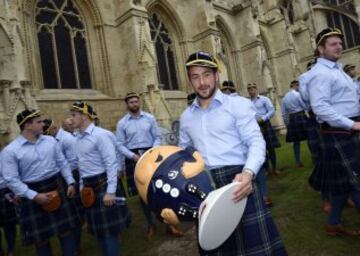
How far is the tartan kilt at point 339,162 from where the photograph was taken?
341cm

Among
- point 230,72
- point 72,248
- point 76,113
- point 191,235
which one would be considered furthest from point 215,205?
point 230,72

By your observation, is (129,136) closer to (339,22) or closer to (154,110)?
(154,110)

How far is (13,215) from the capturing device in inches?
209

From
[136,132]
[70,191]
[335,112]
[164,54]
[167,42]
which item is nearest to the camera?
[335,112]

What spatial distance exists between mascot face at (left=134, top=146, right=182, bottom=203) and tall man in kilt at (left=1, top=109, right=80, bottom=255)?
217 cm

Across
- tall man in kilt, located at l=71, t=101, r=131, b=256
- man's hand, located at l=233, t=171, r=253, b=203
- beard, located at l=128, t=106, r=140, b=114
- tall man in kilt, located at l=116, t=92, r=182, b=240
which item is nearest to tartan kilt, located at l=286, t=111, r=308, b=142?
tall man in kilt, located at l=116, t=92, r=182, b=240

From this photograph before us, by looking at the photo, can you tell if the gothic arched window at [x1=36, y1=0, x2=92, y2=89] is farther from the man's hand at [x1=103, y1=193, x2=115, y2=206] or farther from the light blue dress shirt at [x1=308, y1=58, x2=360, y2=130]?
the light blue dress shirt at [x1=308, y1=58, x2=360, y2=130]

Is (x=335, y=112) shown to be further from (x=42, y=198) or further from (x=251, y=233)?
(x=42, y=198)

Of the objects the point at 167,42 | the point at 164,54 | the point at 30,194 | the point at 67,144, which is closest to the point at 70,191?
the point at 30,194

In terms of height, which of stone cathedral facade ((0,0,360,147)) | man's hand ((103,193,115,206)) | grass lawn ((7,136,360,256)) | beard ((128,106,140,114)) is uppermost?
stone cathedral facade ((0,0,360,147))

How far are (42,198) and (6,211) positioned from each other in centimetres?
Result: 195

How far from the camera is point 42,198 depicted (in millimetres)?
3730

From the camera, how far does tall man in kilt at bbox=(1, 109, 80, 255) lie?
3785 mm

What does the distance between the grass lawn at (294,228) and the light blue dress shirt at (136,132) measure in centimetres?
130
